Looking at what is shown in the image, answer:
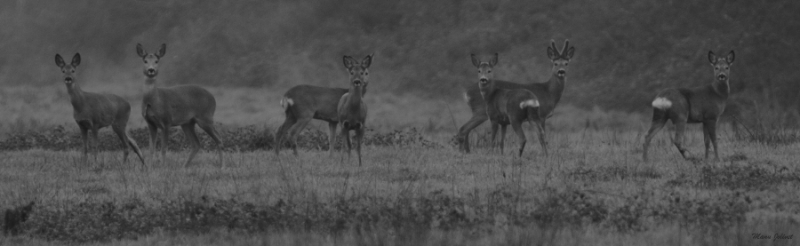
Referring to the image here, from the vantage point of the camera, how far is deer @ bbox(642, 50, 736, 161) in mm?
15969

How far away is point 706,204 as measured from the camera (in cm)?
1141

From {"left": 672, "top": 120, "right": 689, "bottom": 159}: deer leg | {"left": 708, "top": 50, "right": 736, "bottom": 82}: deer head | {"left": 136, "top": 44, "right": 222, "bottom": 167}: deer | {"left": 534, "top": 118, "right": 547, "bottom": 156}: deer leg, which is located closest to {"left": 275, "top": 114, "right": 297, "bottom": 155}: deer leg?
{"left": 136, "top": 44, "right": 222, "bottom": 167}: deer

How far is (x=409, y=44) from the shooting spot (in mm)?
41844

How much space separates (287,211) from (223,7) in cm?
3616

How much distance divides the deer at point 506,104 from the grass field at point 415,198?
1.78ft

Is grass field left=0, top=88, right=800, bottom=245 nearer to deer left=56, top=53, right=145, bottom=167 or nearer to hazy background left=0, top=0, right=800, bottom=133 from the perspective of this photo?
deer left=56, top=53, right=145, bottom=167

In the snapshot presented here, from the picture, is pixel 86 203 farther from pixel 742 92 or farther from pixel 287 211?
pixel 742 92

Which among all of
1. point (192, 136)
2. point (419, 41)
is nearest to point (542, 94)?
point (192, 136)

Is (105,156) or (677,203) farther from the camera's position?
(105,156)

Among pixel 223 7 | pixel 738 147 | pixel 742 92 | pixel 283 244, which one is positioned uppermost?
pixel 223 7

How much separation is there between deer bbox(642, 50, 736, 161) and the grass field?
1.18ft

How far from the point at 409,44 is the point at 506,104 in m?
24.2

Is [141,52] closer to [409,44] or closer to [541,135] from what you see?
[541,135]

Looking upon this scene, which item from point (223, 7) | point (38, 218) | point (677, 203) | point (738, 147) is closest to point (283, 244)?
point (38, 218)
